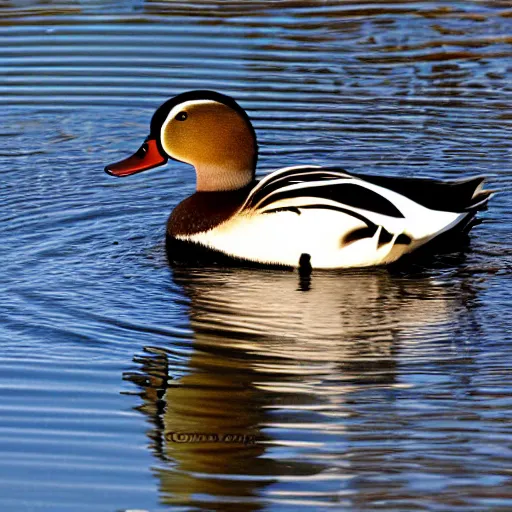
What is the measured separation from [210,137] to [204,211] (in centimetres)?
54

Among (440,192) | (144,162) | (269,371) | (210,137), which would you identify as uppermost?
(210,137)

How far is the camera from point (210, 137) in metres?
9.18

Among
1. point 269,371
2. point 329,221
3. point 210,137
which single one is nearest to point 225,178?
point 210,137

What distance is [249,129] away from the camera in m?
9.12

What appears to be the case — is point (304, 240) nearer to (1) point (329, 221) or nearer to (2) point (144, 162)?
(1) point (329, 221)

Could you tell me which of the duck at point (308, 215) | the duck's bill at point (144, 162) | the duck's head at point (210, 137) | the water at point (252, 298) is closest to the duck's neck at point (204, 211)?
the duck at point (308, 215)

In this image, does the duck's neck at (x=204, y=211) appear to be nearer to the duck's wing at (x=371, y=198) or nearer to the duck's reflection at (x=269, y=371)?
the duck's wing at (x=371, y=198)

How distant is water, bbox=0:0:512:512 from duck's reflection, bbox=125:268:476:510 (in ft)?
0.05

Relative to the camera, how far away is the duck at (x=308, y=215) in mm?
8672

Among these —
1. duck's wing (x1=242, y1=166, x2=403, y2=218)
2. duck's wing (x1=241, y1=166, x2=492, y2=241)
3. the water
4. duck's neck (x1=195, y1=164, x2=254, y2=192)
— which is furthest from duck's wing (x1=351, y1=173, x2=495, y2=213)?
duck's neck (x1=195, y1=164, x2=254, y2=192)

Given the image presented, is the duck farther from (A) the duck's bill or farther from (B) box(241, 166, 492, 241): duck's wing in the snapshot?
(A) the duck's bill

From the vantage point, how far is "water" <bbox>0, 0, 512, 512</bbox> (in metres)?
5.63

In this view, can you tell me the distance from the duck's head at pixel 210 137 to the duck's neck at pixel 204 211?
107mm

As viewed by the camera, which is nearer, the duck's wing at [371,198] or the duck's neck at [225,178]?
the duck's wing at [371,198]
